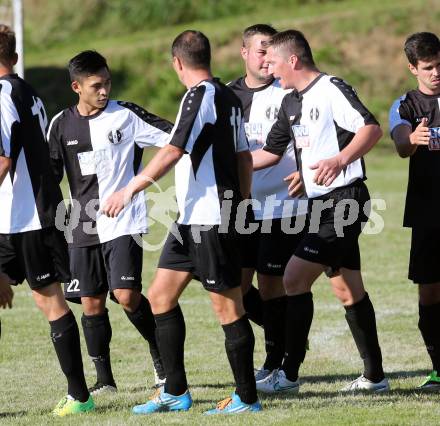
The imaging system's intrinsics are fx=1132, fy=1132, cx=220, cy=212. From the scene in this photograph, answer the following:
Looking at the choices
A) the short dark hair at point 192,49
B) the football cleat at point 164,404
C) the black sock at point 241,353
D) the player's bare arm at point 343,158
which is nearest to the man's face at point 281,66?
the player's bare arm at point 343,158

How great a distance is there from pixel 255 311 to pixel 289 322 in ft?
3.75

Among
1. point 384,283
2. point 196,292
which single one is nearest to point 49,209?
point 196,292

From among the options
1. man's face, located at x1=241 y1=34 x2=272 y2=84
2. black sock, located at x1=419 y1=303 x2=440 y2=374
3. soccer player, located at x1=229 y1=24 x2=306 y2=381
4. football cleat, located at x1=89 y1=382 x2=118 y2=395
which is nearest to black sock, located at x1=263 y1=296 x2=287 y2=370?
soccer player, located at x1=229 y1=24 x2=306 y2=381

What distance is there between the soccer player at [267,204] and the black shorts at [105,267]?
0.99m

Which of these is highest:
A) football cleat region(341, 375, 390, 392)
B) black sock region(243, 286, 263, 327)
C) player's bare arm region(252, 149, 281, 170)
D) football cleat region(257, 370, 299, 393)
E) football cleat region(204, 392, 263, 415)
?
player's bare arm region(252, 149, 281, 170)

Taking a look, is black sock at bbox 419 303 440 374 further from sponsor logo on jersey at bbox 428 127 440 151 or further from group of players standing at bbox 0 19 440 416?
sponsor logo on jersey at bbox 428 127 440 151

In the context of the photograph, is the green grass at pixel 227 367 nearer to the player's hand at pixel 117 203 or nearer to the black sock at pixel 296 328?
the black sock at pixel 296 328

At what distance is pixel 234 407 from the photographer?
20.5 feet

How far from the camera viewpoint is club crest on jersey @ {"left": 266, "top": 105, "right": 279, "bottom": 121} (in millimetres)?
7816

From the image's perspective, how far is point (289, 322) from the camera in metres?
7.01

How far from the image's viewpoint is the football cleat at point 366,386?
710 cm

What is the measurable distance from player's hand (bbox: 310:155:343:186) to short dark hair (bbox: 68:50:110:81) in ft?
5.31

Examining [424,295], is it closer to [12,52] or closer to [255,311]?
[255,311]

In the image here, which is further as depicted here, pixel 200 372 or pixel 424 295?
pixel 200 372
